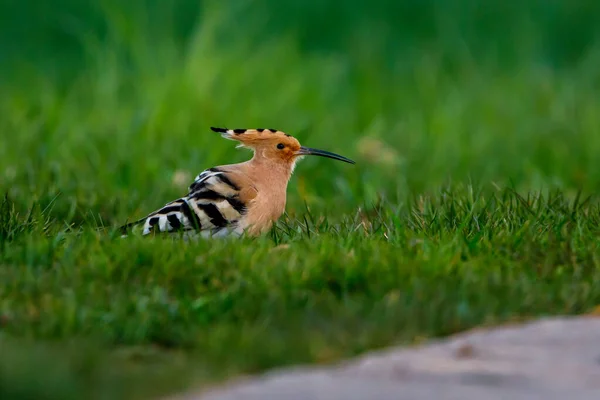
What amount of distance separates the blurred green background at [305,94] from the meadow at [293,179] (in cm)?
3

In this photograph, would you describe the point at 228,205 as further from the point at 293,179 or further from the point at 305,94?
the point at 305,94

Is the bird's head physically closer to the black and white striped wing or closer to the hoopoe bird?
the hoopoe bird

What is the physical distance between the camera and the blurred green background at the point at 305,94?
839 cm

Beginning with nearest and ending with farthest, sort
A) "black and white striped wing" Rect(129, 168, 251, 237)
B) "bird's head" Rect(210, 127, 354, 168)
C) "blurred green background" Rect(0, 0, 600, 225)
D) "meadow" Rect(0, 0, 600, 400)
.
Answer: "meadow" Rect(0, 0, 600, 400) < "black and white striped wing" Rect(129, 168, 251, 237) < "bird's head" Rect(210, 127, 354, 168) < "blurred green background" Rect(0, 0, 600, 225)

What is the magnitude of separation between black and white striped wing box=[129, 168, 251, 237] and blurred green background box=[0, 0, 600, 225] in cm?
100

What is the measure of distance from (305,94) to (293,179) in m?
1.89

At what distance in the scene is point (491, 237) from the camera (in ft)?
17.7

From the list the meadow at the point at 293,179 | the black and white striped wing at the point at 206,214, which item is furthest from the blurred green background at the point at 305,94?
the black and white striped wing at the point at 206,214

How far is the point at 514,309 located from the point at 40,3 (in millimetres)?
8354

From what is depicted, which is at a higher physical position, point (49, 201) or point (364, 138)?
point (364, 138)

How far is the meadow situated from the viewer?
4277mm

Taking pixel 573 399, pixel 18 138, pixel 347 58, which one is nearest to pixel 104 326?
pixel 573 399

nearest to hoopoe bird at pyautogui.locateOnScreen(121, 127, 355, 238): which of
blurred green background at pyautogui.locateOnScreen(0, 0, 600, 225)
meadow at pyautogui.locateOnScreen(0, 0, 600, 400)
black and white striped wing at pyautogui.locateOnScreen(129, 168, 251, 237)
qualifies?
black and white striped wing at pyautogui.locateOnScreen(129, 168, 251, 237)

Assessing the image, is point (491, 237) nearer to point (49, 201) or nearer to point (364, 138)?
point (49, 201)
